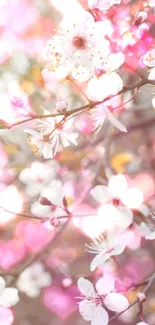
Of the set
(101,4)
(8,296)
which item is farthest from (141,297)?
(101,4)

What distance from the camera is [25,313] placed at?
126cm

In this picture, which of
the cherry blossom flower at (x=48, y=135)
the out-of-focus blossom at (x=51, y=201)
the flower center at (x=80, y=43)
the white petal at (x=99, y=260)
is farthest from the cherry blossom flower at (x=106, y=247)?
the flower center at (x=80, y=43)

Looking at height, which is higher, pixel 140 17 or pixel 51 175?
pixel 140 17

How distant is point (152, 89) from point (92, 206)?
278 millimetres

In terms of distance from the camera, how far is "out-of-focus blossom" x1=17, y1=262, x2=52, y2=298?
1241 mm

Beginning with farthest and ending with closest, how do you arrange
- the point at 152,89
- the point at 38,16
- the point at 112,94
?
1. the point at 38,16
2. the point at 152,89
3. the point at 112,94

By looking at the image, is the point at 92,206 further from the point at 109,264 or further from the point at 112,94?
the point at 112,94

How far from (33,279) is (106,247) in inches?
9.7

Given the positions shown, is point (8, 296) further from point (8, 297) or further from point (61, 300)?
point (61, 300)

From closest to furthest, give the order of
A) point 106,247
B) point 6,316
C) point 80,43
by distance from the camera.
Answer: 1. point 80,43
2. point 106,247
3. point 6,316

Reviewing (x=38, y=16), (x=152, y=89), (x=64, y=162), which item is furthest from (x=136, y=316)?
(x=38, y=16)

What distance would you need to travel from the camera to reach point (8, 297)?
45.7 inches

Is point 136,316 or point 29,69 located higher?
point 29,69

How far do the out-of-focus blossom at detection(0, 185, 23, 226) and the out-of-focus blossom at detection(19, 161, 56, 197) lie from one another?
29 mm
